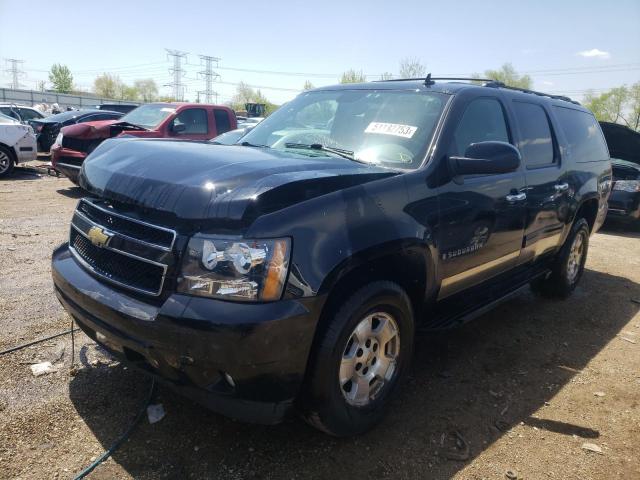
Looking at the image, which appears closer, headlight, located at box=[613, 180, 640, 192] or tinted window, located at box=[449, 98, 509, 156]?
tinted window, located at box=[449, 98, 509, 156]

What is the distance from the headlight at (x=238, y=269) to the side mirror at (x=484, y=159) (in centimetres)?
145

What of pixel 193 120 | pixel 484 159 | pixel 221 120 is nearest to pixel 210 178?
pixel 484 159

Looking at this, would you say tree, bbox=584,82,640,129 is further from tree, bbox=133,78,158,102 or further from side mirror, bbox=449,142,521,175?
tree, bbox=133,78,158,102

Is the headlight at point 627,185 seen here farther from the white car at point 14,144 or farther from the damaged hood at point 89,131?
the white car at point 14,144

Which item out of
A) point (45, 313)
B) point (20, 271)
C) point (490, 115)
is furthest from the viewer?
point (20, 271)

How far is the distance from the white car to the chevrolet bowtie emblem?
34.3 ft

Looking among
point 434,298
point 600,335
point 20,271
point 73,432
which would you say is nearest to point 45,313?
point 20,271

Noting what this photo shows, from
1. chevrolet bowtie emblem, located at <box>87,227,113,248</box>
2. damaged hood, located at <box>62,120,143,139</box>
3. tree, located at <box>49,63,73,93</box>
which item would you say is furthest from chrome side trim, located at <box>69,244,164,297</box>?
tree, located at <box>49,63,73,93</box>

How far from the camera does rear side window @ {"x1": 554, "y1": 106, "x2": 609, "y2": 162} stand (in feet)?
15.7

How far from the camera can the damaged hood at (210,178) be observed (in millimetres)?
Answer: 2197

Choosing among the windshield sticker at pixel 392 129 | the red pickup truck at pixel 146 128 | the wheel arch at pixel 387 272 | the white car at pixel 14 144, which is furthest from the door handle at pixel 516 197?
the white car at pixel 14 144

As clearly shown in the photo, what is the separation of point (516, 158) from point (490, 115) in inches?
28.4

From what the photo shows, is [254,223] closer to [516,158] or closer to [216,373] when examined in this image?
[216,373]

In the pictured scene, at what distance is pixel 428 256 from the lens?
9.59ft
